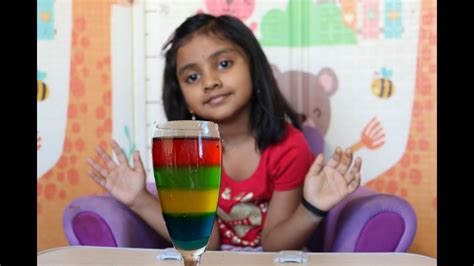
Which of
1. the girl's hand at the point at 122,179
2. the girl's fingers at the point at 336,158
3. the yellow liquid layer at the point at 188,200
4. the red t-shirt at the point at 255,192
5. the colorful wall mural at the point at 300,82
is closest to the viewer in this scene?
the yellow liquid layer at the point at 188,200

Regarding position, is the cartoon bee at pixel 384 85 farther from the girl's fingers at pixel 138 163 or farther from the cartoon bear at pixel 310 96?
the girl's fingers at pixel 138 163

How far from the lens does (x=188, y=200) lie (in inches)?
23.3

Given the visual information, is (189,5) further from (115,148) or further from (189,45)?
(115,148)

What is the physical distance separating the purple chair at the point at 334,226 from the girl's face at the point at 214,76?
367 millimetres

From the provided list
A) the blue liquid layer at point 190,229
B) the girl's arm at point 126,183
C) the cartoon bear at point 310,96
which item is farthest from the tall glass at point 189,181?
the cartoon bear at point 310,96

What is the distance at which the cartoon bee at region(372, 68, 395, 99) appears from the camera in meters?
1.89

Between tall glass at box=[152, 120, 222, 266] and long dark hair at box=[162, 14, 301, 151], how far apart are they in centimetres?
106

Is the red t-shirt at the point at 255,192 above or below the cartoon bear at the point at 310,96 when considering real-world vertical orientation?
below

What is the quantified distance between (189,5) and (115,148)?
0.70 metres

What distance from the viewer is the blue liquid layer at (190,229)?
0.59 m

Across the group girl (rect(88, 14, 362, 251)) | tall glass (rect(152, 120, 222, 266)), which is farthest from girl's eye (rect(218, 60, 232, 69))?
tall glass (rect(152, 120, 222, 266))

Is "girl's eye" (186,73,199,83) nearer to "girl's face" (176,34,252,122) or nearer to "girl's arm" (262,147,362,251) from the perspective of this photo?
"girl's face" (176,34,252,122)

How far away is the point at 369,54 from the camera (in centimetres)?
189

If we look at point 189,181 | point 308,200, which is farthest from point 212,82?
point 189,181
